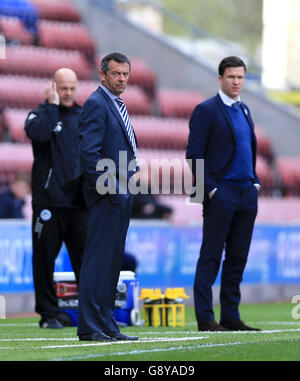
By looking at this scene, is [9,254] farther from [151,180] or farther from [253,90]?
[253,90]

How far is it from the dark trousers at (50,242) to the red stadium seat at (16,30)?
13.6 metres

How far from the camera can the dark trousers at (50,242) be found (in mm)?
9883

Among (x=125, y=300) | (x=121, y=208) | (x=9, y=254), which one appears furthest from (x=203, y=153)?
(x=9, y=254)

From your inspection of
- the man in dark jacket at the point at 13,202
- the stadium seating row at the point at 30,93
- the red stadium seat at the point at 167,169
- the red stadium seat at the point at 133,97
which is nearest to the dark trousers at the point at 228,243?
the man in dark jacket at the point at 13,202

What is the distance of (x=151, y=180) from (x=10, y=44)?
219 inches

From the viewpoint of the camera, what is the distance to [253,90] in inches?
942

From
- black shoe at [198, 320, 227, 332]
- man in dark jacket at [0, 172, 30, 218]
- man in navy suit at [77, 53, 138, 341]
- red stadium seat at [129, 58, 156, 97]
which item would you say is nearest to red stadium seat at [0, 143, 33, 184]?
man in dark jacket at [0, 172, 30, 218]

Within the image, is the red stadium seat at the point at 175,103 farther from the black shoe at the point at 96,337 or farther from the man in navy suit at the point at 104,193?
the black shoe at the point at 96,337

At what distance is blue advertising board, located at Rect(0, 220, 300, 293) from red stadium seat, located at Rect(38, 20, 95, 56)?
9248mm

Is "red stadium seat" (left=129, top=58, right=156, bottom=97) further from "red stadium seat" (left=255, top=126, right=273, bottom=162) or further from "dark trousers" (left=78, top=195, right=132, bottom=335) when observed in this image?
"dark trousers" (left=78, top=195, right=132, bottom=335)

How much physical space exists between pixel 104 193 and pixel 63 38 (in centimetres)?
1705

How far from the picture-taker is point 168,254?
14992 mm

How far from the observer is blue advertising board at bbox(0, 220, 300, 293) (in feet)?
42.7

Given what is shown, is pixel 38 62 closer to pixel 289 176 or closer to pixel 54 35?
pixel 54 35
